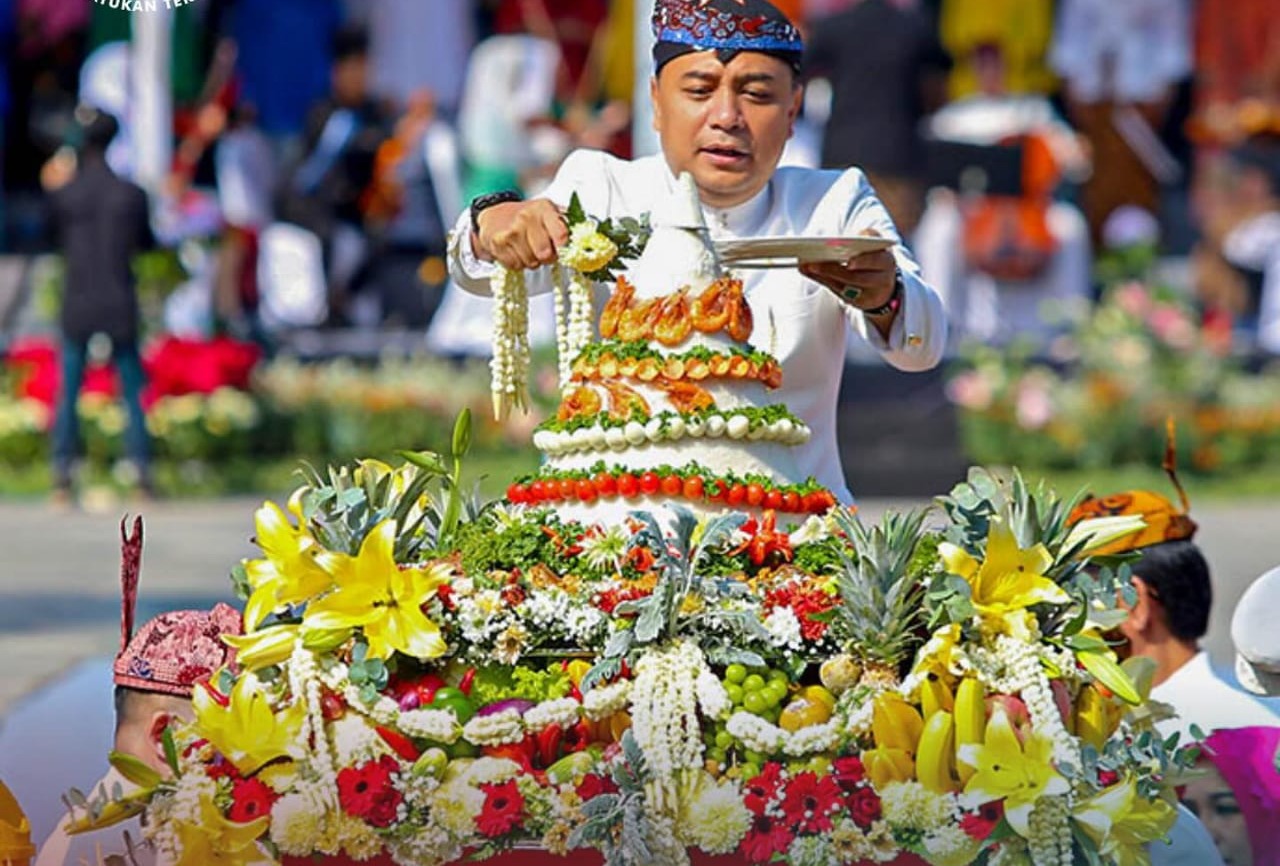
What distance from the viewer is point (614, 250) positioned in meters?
3.98

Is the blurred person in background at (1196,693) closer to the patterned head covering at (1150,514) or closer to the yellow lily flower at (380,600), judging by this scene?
the patterned head covering at (1150,514)

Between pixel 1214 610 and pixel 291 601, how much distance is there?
6.08 metres

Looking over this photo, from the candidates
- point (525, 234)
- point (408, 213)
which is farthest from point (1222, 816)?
point (408, 213)

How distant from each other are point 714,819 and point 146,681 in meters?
0.91

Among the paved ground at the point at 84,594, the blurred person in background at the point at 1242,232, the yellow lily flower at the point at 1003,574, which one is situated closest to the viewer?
the yellow lily flower at the point at 1003,574

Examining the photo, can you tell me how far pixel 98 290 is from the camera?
11.8 meters

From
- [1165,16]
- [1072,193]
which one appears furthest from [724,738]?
[1165,16]

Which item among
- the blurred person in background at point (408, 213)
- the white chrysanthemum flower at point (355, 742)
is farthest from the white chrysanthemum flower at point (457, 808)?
the blurred person in background at point (408, 213)

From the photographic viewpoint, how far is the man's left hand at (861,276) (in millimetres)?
3906

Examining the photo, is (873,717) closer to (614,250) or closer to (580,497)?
(580,497)

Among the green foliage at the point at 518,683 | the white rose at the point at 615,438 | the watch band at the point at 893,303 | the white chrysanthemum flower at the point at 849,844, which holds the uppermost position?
the watch band at the point at 893,303

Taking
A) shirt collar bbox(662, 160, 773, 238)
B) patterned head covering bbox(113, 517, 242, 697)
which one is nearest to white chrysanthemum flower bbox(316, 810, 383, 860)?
patterned head covering bbox(113, 517, 242, 697)

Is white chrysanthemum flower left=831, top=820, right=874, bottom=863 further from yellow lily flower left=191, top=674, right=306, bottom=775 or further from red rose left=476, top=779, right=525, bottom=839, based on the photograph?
yellow lily flower left=191, top=674, right=306, bottom=775

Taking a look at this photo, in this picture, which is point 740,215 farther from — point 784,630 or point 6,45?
point 6,45
